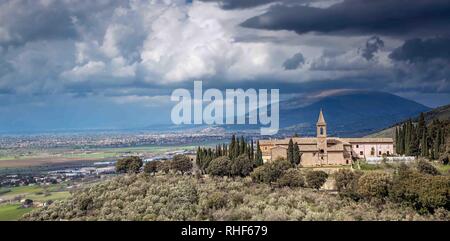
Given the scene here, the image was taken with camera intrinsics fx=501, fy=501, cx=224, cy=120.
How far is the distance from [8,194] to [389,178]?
2787 centimetres

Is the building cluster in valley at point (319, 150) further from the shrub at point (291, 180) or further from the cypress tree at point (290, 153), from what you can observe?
the shrub at point (291, 180)

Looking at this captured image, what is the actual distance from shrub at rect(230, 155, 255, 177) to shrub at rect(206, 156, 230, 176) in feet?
1.59

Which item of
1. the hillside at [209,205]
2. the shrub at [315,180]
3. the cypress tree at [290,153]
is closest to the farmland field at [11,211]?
the hillside at [209,205]

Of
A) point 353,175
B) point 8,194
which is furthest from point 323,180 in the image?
point 8,194

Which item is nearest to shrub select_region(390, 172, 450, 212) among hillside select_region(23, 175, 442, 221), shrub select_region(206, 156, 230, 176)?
hillside select_region(23, 175, 442, 221)

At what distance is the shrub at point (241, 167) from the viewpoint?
4162 cm

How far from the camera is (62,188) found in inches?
1635

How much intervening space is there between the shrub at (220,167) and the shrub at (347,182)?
404 inches

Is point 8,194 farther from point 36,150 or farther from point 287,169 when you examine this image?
point 36,150

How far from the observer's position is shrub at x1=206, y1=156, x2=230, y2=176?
42312 millimetres

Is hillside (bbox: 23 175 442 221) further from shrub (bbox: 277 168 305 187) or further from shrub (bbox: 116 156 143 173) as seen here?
shrub (bbox: 116 156 143 173)

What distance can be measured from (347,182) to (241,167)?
32.6ft

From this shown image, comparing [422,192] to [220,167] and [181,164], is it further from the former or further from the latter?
[181,164]
